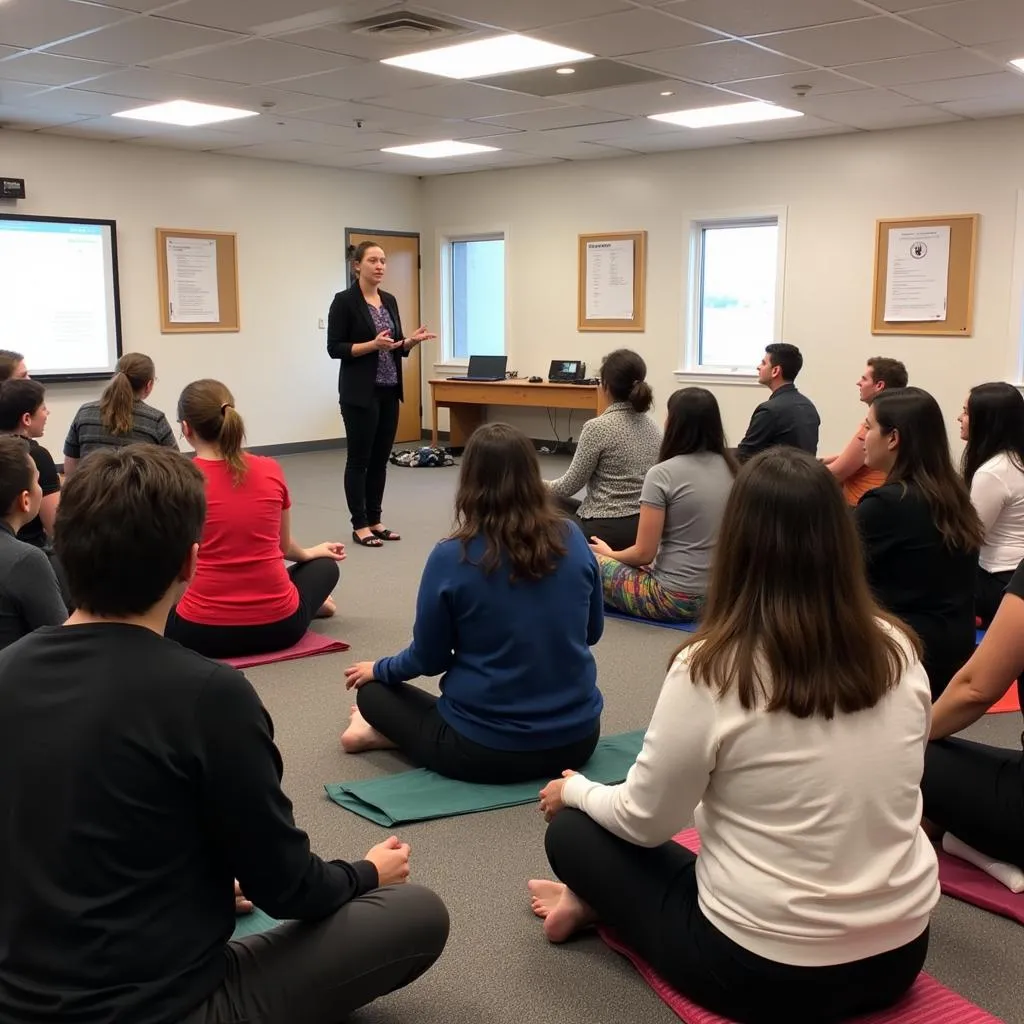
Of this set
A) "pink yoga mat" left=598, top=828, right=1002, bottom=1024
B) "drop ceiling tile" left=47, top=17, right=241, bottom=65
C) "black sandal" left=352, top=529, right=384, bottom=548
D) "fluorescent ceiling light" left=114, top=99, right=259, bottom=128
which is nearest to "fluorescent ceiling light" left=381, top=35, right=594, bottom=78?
"drop ceiling tile" left=47, top=17, right=241, bottom=65

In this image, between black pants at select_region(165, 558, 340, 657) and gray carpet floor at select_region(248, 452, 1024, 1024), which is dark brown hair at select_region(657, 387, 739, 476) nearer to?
gray carpet floor at select_region(248, 452, 1024, 1024)

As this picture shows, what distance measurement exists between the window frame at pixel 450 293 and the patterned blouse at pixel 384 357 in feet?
13.2

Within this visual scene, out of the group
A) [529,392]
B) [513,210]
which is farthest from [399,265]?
[529,392]

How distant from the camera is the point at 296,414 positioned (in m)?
9.72

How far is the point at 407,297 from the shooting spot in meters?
10.5

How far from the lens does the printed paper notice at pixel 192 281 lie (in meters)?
8.63

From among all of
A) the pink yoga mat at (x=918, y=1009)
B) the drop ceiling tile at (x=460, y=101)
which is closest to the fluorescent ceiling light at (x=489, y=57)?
the drop ceiling tile at (x=460, y=101)

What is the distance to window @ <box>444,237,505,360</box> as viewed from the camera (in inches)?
408

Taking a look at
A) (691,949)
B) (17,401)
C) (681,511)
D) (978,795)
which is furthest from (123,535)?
(681,511)

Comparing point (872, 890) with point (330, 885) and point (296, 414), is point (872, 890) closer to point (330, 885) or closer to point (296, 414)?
point (330, 885)

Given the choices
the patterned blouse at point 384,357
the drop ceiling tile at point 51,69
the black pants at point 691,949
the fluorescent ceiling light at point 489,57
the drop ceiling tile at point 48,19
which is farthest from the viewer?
the patterned blouse at point 384,357

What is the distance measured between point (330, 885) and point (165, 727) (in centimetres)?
41

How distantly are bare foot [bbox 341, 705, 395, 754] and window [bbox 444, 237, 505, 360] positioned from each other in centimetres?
746

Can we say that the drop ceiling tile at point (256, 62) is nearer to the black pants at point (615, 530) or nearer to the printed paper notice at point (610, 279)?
the black pants at point (615, 530)
